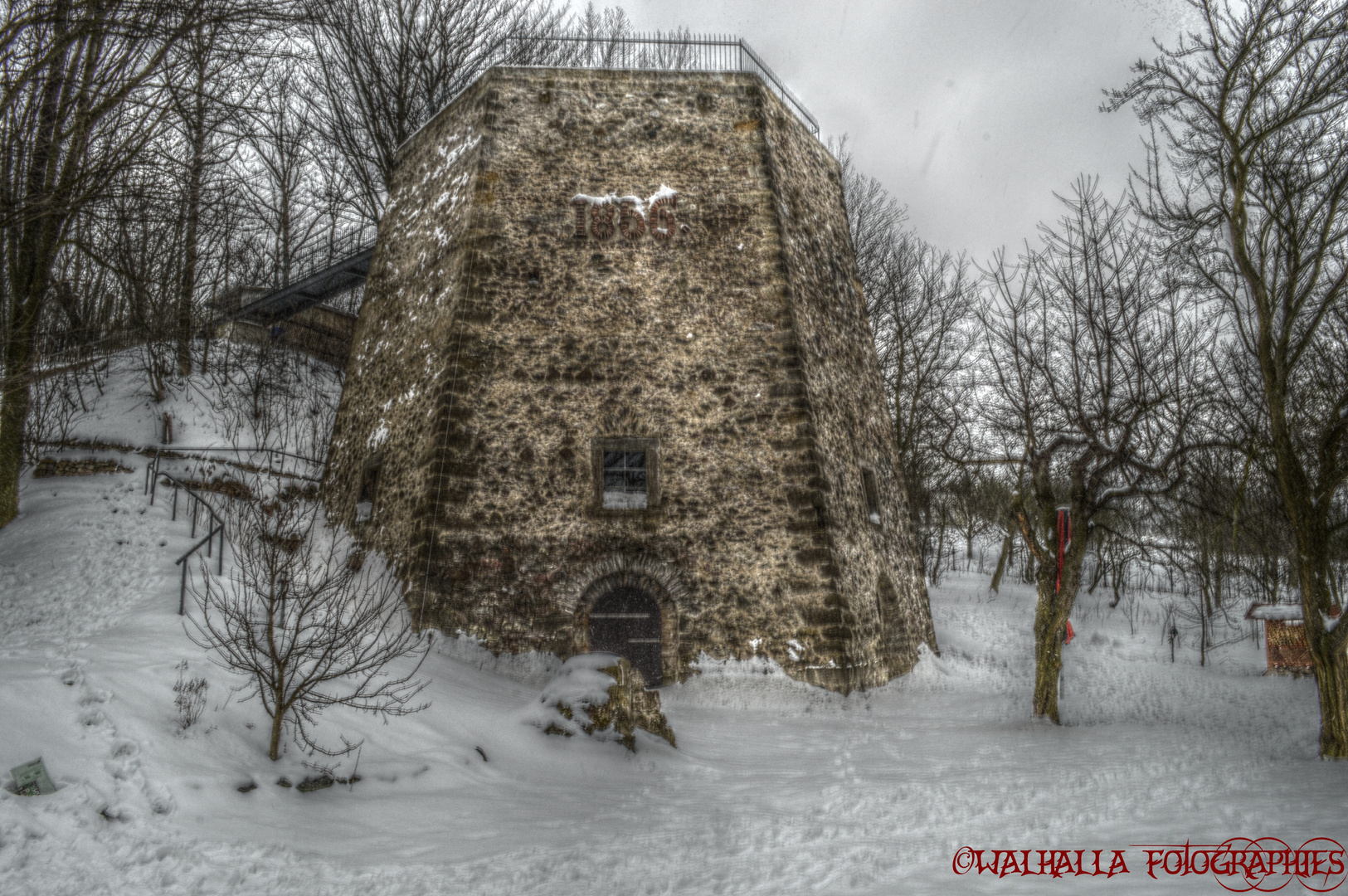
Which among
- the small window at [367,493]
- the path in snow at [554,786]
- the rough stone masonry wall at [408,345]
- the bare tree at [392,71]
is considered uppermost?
the bare tree at [392,71]

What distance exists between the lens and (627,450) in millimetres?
11242

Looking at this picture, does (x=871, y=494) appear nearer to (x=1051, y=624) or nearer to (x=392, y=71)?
(x=1051, y=624)

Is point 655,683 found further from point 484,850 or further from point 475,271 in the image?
point 475,271

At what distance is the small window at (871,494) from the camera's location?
1300 centimetres

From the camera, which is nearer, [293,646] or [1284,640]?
[293,646]

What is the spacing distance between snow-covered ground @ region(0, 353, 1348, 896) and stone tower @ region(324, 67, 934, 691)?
3.02 feet

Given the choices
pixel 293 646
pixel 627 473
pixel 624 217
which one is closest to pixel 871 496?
pixel 627 473

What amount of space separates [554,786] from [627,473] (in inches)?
197

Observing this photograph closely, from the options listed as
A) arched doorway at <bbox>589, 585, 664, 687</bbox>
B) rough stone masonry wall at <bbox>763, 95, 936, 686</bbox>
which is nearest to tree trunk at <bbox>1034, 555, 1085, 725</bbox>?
rough stone masonry wall at <bbox>763, 95, 936, 686</bbox>

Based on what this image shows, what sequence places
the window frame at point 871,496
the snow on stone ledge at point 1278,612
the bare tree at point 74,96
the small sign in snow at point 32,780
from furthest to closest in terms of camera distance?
the snow on stone ledge at point 1278,612 < the window frame at point 871,496 < the bare tree at point 74,96 < the small sign in snow at point 32,780

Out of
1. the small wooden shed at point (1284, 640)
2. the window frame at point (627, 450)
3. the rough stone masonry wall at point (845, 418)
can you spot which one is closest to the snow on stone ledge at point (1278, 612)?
the small wooden shed at point (1284, 640)

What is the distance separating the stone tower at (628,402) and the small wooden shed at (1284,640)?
25.4ft

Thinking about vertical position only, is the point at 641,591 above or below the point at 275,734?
above

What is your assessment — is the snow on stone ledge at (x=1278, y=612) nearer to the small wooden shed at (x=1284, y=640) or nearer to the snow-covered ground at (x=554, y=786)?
the small wooden shed at (x=1284, y=640)
